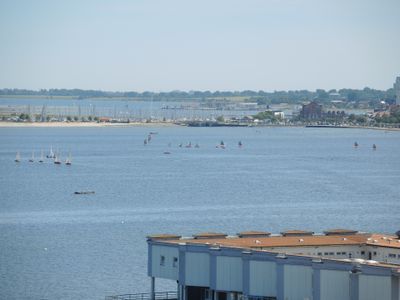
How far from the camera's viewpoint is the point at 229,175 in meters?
97.3

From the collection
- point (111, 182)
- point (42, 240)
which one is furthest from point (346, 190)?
point (42, 240)

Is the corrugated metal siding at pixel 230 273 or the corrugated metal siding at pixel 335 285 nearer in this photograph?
the corrugated metal siding at pixel 335 285

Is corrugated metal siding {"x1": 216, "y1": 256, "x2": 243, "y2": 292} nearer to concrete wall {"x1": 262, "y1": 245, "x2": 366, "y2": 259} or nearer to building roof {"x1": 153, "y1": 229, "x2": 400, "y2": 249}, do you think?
building roof {"x1": 153, "y1": 229, "x2": 400, "y2": 249}

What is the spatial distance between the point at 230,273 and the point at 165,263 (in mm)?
2367

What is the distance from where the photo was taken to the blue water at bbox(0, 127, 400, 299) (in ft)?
148

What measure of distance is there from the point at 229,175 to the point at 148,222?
37446 mm

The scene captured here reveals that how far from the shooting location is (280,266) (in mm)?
30156

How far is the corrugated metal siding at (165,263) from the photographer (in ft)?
109

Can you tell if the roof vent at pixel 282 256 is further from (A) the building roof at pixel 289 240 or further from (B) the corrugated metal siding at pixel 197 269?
(B) the corrugated metal siding at pixel 197 269

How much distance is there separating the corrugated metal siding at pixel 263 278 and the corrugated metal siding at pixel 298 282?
0.58 metres

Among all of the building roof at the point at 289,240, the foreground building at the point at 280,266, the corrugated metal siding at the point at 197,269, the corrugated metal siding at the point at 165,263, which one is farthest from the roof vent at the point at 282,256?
the corrugated metal siding at the point at 165,263

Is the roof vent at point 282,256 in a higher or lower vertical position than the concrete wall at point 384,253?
higher

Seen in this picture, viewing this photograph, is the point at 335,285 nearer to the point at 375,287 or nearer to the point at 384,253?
the point at 375,287

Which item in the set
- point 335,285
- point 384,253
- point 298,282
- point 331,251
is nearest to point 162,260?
point 331,251
